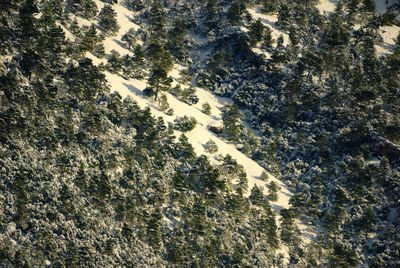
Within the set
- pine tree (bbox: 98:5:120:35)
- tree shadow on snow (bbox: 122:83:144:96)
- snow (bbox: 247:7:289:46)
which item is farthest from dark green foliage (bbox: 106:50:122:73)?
snow (bbox: 247:7:289:46)

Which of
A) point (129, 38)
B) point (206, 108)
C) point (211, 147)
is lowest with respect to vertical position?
point (206, 108)

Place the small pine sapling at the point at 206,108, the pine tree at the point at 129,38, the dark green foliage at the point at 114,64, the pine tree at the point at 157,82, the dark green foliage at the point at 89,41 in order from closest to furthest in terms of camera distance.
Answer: the dark green foliage at the point at 89,41 → the pine tree at the point at 157,82 → the dark green foliage at the point at 114,64 → the small pine sapling at the point at 206,108 → the pine tree at the point at 129,38

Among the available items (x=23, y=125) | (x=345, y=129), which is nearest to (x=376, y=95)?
(x=345, y=129)

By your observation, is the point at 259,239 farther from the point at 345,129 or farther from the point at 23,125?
the point at 23,125

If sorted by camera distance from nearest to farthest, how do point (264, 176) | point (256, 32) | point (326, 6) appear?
point (264, 176), point (256, 32), point (326, 6)

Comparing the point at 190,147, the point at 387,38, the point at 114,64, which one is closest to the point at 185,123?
the point at 190,147

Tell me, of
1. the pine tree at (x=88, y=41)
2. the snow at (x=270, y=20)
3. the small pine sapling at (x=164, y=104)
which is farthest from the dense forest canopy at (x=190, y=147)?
the snow at (x=270, y=20)

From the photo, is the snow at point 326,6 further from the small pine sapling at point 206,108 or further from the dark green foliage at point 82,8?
the dark green foliage at point 82,8

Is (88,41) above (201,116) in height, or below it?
above

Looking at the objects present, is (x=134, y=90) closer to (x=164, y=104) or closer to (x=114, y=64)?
(x=164, y=104)

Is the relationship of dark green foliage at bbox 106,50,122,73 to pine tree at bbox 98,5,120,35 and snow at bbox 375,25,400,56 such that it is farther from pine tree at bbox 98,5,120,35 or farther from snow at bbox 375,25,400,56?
snow at bbox 375,25,400,56
